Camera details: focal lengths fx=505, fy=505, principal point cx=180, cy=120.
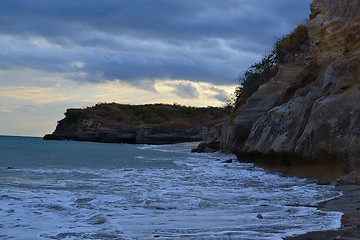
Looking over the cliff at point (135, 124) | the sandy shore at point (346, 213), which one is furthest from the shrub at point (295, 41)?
the cliff at point (135, 124)

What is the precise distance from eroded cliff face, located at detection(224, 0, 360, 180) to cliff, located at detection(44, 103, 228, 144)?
170 feet

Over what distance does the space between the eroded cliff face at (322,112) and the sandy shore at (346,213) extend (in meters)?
2.50

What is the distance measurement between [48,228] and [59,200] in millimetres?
3139

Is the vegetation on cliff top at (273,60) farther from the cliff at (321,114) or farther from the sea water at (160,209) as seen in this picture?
the sea water at (160,209)

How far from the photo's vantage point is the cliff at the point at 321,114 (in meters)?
15.2

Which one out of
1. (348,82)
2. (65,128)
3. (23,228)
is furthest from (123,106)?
(23,228)

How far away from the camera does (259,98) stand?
28.8 metres

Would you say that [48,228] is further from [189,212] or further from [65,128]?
[65,128]

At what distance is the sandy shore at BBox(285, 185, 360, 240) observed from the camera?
6.52m

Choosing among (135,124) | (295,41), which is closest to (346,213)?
(295,41)

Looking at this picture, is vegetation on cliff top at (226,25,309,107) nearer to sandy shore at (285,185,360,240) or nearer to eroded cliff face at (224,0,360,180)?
eroded cliff face at (224,0,360,180)

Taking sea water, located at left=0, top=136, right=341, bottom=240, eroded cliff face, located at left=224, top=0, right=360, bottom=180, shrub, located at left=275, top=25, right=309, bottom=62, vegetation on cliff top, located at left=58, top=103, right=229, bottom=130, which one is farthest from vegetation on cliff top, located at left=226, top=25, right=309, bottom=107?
vegetation on cliff top, located at left=58, top=103, right=229, bottom=130

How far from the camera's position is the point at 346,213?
8.58 m

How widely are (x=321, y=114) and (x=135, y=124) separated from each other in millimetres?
94997
